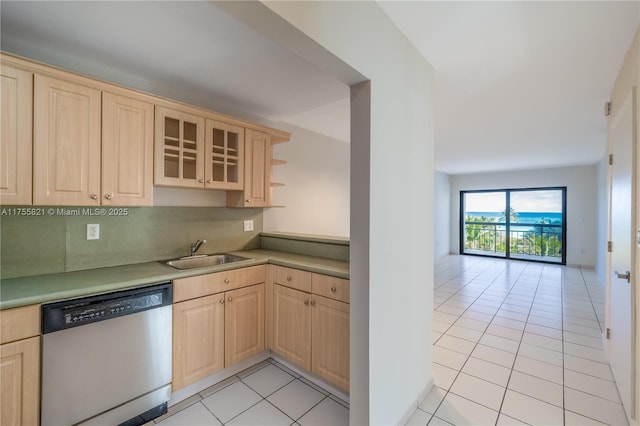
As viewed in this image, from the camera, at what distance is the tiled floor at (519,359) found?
1.88 metres

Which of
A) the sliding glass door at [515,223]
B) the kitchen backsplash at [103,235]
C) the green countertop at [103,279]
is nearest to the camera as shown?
the green countertop at [103,279]

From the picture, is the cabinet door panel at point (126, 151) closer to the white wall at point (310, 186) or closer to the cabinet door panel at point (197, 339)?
the cabinet door panel at point (197, 339)

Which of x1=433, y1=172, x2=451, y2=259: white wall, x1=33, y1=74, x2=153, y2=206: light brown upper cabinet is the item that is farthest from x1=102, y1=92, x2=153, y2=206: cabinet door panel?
x1=433, y1=172, x2=451, y2=259: white wall

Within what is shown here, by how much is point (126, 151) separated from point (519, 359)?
3.72 m

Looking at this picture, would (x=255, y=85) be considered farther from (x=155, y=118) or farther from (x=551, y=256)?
(x=551, y=256)

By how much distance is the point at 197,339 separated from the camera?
2053mm

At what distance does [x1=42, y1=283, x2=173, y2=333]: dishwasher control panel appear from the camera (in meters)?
1.47

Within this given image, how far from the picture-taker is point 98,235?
208 cm

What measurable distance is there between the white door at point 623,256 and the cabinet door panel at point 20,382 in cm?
331

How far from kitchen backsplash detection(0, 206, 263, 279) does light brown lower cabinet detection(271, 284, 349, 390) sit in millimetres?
945

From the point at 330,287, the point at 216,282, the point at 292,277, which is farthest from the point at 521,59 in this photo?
the point at 216,282

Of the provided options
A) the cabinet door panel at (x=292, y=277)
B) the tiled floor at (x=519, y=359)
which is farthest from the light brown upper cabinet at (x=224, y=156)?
the tiled floor at (x=519, y=359)

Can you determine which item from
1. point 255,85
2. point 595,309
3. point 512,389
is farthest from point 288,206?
point 595,309

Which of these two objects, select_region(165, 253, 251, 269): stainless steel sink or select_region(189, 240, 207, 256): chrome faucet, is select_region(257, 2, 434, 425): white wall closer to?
select_region(165, 253, 251, 269): stainless steel sink
